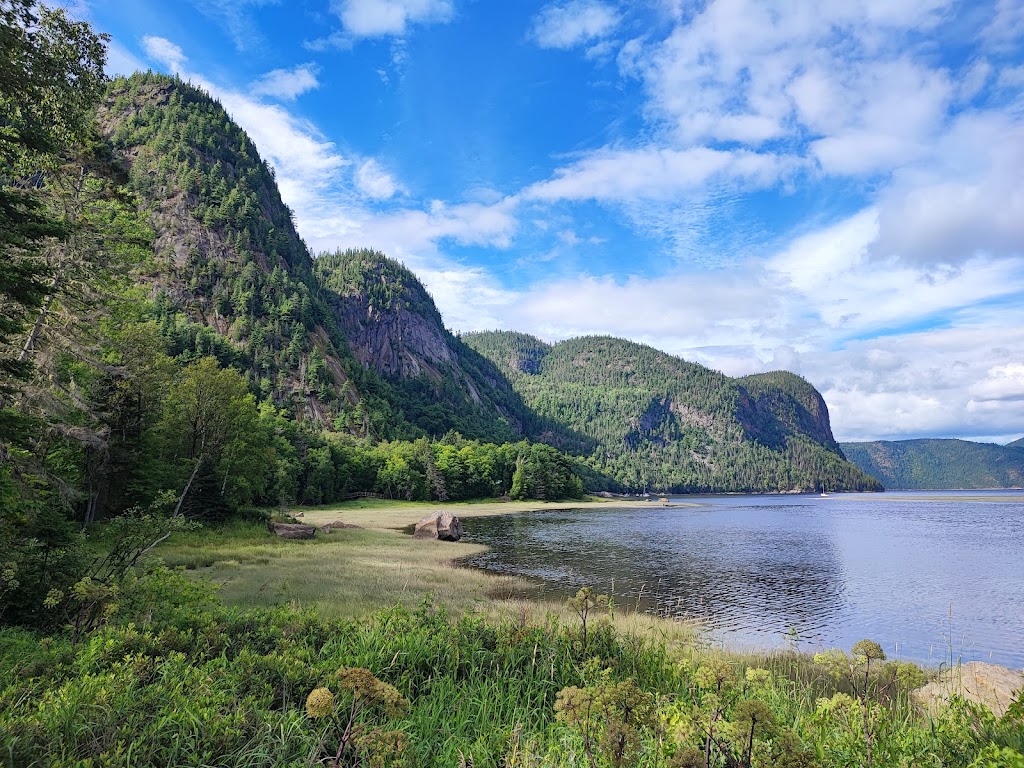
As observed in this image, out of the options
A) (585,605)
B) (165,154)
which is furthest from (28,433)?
(165,154)

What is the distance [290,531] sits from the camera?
41.7 meters

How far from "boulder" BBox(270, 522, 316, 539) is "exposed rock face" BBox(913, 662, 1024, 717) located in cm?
3974

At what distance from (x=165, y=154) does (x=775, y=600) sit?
716 feet

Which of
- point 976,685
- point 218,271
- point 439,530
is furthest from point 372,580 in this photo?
point 218,271

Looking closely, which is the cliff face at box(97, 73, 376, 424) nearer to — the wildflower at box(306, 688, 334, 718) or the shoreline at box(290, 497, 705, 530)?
the shoreline at box(290, 497, 705, 530)

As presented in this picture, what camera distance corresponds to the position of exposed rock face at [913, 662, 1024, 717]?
10484mm

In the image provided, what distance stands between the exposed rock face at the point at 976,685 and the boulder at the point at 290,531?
39.7 m

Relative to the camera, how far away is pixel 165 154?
178 metres

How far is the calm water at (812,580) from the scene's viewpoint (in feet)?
72.8

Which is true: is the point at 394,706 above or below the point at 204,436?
below

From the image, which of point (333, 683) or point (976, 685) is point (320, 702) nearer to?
point (333, 683)

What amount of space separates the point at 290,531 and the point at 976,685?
136ft

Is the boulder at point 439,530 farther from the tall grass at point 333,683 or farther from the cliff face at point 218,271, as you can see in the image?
the cliff face at point 218,271

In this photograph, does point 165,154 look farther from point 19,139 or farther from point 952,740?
point 952,740
